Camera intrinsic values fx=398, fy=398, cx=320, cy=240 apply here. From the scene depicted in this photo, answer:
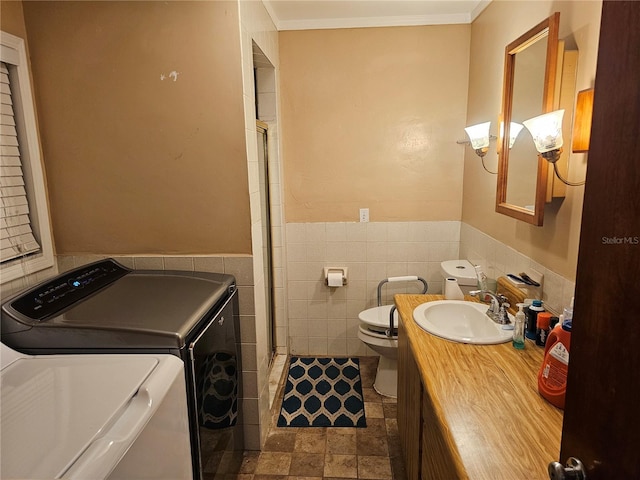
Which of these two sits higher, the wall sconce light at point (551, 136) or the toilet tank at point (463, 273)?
the wall sconce light at point (551, 136)

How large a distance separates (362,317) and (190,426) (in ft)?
4.70

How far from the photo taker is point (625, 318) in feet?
1.84

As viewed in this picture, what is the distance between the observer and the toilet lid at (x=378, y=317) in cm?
253

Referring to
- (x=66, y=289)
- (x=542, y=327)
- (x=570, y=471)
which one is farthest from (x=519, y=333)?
(x=66, y=289)

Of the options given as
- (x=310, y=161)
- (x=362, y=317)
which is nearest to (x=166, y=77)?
(x=310, y=161)

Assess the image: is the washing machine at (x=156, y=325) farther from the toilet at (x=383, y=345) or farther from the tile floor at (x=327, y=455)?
the toilet at (x=383, y=345)

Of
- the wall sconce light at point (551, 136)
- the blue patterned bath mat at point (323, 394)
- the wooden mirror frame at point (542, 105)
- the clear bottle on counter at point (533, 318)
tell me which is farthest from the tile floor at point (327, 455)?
the wall sconce light at point (551, 136)

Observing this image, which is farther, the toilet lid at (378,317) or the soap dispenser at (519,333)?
the toilet lid at (378,317)

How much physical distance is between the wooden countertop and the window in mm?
1707

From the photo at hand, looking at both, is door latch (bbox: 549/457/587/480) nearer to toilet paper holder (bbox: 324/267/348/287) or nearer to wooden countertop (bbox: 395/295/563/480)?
wooden countertop (bbox: 395/295/563/480)

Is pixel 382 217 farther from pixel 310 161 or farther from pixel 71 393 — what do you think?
pixel 71 393

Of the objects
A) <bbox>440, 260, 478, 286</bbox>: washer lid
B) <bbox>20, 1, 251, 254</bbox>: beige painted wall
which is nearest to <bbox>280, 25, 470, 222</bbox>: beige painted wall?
<bbox>440, 260, 478, 286</bbox>: washer lid

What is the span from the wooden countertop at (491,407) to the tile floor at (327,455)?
0.86 meters

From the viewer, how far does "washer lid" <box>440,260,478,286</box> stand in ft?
7.54
